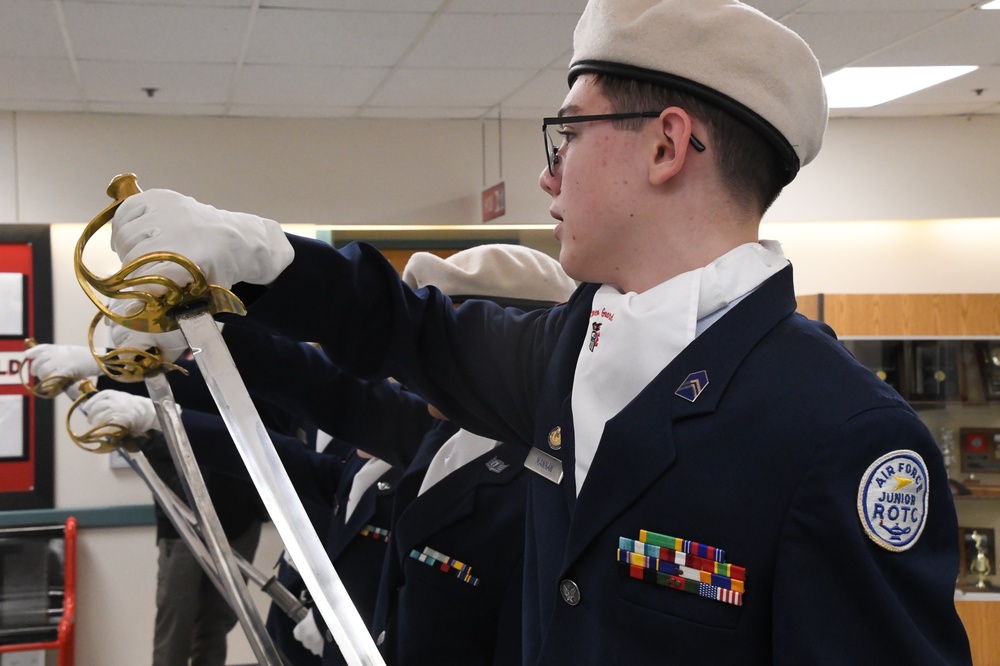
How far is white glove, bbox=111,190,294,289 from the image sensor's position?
80cm

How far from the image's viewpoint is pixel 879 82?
4.38 meters

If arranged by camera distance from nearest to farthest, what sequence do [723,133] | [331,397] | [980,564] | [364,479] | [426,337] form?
[723,133], [426,337], [331,397], [364,479], [980,564]

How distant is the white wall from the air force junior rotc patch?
432cm

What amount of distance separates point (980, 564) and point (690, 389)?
445cm

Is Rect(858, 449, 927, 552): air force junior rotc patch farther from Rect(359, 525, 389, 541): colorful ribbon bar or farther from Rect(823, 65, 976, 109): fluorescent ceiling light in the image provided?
Rect(823, 65, 976, 109): fluorescent ceiling light

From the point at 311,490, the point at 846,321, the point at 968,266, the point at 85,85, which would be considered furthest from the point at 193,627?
the point at 968,266

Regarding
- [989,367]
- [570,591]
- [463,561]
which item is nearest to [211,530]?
[570,591]

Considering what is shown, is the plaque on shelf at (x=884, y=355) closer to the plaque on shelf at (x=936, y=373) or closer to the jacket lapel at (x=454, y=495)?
the plaque on shelf at (x=936, y=373)

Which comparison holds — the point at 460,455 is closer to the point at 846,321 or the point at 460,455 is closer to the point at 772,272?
the point at 772,272

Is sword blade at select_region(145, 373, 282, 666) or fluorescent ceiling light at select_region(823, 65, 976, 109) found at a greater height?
fluorescent ceiling light at select_region(823, 65, 976, 109)

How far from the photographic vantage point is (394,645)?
59.2 inches

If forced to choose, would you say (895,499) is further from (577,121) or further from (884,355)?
(884,355)

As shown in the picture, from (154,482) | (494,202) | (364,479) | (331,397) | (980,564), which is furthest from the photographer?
(494,202)

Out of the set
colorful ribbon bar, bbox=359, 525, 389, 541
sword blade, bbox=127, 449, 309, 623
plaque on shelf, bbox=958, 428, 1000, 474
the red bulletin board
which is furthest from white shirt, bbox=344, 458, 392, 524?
plaque on shelf, bbox=958, 428, 1000, 474
